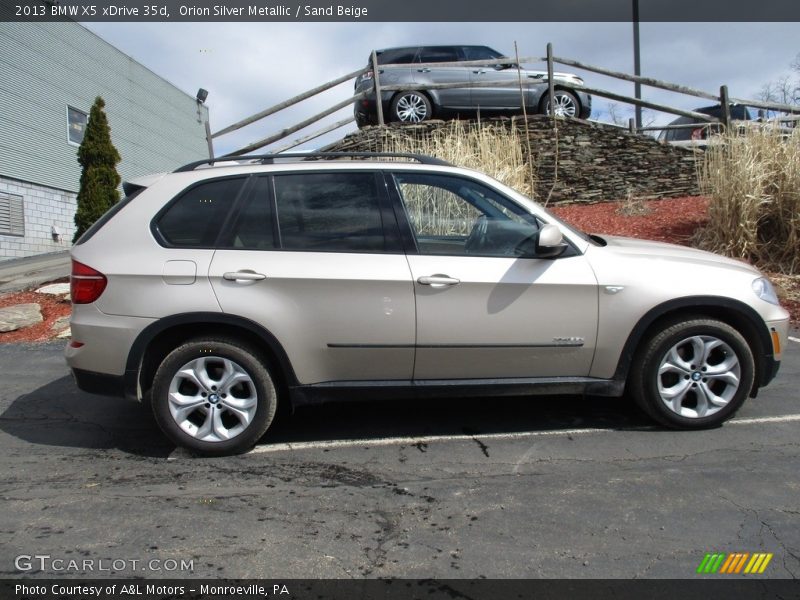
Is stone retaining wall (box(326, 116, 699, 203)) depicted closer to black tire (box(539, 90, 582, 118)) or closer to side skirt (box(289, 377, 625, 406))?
black tire (box(539, 90, 582, 118))

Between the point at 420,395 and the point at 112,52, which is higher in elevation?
the point at 112,52

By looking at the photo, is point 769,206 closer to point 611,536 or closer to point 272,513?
point 611,536

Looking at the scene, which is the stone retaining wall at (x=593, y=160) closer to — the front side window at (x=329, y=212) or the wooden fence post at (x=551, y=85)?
the wooden fence post at (x=551, y=85)

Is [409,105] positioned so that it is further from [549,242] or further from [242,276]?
[242,276]

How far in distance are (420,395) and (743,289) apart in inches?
84.4

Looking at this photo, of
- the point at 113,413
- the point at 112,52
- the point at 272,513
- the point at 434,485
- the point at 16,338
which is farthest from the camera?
the point at 112,52

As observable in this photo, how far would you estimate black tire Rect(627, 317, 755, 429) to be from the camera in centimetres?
410

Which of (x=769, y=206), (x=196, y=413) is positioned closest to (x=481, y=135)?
(x=769, y=206)

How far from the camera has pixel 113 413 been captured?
5000 mm

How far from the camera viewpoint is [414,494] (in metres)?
3.46

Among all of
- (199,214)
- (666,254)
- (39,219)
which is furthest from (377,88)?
(39,219)

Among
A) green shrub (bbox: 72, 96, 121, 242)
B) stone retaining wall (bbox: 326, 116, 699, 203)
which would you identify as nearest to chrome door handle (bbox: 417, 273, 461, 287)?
stone retaining wall (bbox: 326, 116, 699, 203)

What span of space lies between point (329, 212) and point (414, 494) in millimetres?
1784

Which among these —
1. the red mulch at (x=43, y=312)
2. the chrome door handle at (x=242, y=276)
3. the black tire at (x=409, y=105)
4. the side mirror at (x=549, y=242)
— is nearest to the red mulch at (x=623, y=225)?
the red mulch at (x=43, y=312)
